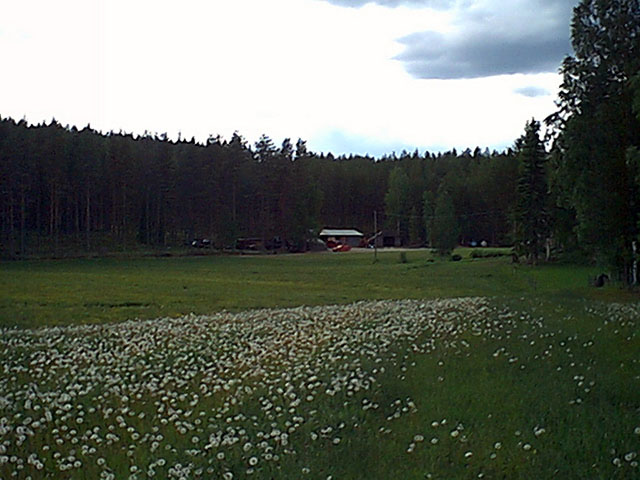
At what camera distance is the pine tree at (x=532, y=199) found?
7294 centimetres

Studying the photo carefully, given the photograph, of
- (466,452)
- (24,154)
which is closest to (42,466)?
(466,452)

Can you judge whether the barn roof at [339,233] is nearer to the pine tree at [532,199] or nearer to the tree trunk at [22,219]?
the tree trunk at [22,219]

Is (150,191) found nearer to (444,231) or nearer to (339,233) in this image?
(444,231)

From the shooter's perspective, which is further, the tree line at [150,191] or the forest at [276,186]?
the tree line at [150,191]

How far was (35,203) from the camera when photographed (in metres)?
99.7

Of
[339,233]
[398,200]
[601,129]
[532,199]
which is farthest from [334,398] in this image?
[398,200]

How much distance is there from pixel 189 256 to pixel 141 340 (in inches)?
3165

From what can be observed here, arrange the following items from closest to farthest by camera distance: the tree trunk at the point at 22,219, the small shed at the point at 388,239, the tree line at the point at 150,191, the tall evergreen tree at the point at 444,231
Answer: the tree trunk at the point at 22,219 → the tall evergreen tree at the point at 444,231 → the tree line at the point at 150,191 → the small shed at the point at 388,239

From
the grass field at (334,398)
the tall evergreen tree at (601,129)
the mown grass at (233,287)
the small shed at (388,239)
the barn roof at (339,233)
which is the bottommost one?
the mown grass at (233,287)

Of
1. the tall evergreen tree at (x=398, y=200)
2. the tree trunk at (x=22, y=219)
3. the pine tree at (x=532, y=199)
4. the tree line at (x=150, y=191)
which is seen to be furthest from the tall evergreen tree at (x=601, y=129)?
the tall evergreen tree at (x=398, y=200)

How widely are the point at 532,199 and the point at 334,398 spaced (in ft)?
219

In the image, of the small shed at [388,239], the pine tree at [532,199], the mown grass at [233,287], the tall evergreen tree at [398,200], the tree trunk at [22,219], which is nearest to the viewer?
the mown grass at [233,287]

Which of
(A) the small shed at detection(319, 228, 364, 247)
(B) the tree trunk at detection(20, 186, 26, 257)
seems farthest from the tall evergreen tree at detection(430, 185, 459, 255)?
(A) the small shed at detection(319, 228, 364, 247)

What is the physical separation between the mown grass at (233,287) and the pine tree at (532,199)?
11.7 ft
